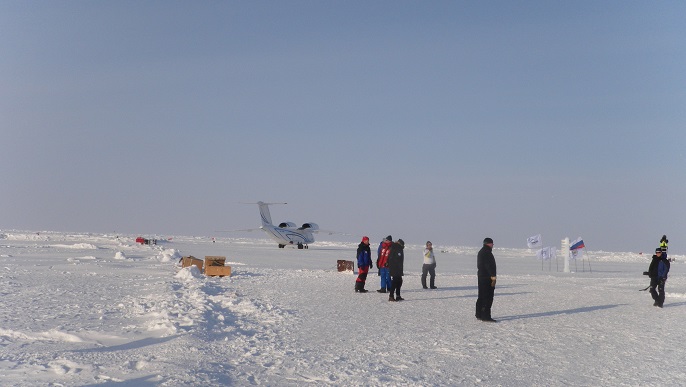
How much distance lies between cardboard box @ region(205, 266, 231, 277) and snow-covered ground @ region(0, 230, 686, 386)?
11.1 feet

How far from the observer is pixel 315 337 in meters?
10.5

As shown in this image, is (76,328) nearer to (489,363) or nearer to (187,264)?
(489,363)

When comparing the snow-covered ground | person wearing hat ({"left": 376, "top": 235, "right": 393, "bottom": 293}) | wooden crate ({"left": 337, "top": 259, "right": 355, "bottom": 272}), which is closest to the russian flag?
wooden crate ({"left": 337, "top": 259, "right": 355, "bottom": 272})

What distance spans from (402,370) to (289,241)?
179ft

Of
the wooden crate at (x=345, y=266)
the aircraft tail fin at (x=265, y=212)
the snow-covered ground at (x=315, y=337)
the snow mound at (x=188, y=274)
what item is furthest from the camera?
the aircraft tail fin at (x=265, y=212)

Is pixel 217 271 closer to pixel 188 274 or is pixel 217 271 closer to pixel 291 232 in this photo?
pixel 188 274

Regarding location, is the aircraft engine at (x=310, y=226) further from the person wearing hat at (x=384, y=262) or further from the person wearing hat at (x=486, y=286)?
the person wearing hat at (x=486, y=286)

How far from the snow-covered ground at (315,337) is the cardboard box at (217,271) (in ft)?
11.1

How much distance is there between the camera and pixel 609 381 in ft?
26.3

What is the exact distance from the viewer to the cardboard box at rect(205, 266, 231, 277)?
22.1 meters

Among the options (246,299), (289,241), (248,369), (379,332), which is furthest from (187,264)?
(289,241)

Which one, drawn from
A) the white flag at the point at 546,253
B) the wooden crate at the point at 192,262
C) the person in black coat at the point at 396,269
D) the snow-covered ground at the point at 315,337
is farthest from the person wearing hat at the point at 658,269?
the white flag at the point at 546,253

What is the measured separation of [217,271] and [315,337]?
12.5 metres

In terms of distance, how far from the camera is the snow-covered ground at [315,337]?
7727 mm
